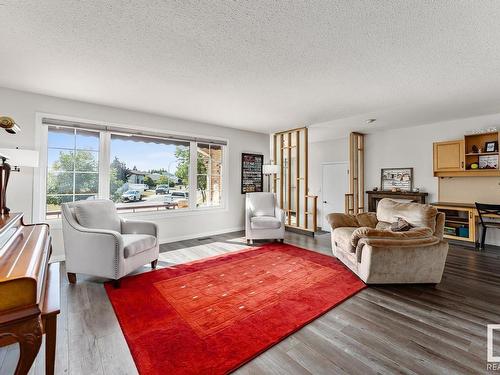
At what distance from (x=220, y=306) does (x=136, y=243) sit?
4.43 ft

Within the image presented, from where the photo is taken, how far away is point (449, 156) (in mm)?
4668

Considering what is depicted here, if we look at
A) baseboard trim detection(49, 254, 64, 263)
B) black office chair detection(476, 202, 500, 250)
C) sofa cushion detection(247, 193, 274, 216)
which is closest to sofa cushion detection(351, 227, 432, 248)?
black office chair detection(476, 202, 500, 250)

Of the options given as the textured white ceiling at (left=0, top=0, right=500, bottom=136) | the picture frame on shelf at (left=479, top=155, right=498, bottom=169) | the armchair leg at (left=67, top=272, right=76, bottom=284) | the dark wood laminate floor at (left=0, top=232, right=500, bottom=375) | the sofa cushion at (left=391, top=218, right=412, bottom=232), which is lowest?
the dark wood laminate floor at (left=0, top=232, right=500, bottom=375)

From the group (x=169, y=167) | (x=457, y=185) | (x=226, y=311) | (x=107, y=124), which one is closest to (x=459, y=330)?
(x=226, y=311)

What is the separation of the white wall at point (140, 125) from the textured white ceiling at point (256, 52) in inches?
9.3

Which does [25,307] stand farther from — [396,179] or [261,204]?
[396,179]

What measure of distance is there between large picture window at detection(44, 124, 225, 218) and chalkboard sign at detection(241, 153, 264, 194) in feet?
1.89

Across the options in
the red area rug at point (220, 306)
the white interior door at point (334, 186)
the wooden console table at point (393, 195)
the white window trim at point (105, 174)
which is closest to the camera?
the red area rug at point (220, 306)

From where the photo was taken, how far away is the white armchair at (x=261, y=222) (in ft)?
15.0

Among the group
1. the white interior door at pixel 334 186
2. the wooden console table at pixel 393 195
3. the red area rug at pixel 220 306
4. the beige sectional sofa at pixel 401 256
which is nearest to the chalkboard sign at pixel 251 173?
the white interior door at pixel 334 186

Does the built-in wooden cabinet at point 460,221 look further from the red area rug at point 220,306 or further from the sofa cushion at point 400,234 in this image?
the red area rug at point 220,306

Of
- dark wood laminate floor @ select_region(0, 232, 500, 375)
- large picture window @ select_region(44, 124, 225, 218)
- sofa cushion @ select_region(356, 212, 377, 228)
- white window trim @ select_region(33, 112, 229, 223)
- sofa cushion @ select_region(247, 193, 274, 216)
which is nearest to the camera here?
dark wood laminate floor @ select_region(0, 232, 500, 375)

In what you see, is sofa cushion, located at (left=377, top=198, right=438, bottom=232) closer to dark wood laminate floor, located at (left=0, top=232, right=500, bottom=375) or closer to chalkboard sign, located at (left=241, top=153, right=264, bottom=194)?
dark wood laminate floor, located at (left=0, top=232, right=500, bottom=375)

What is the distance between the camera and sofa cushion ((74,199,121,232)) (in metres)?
2.97
